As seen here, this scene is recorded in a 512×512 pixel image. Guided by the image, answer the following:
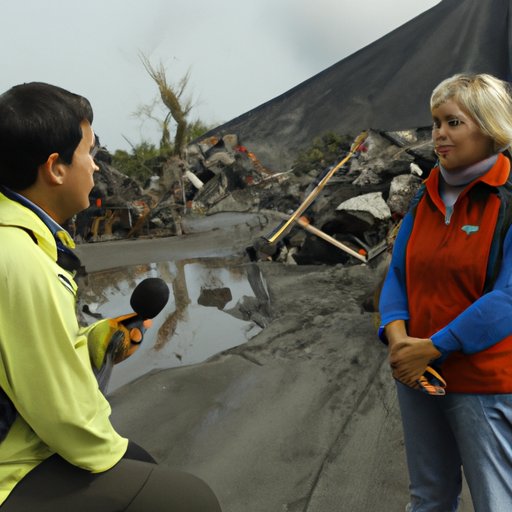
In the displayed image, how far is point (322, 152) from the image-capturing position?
898 centimetres

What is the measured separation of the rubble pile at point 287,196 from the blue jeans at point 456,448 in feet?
14.2

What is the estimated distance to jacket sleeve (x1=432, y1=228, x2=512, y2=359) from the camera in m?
1.06

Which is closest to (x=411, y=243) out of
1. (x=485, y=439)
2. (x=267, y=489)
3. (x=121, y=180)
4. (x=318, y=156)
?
(x=485, y=439)

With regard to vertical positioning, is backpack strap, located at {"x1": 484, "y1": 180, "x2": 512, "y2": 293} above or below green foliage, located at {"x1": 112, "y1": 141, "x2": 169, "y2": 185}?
below

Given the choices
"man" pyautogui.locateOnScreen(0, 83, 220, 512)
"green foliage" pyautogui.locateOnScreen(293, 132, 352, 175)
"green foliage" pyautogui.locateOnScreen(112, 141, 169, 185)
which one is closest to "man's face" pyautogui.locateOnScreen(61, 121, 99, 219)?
"man" pyautogui.locateOnScreen(0, 83, 220, 512)

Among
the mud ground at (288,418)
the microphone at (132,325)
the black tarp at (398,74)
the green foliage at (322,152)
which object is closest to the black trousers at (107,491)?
the microphone at (132,325)

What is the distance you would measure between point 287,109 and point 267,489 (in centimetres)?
841

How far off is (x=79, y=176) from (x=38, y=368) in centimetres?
44

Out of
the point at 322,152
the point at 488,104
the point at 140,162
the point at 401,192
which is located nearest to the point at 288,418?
the point at 488,104

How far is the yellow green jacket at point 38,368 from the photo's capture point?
2.59ft

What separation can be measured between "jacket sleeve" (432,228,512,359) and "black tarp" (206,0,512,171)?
22.9ft

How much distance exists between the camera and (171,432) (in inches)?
96.3

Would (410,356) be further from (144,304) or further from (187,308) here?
(187,308)

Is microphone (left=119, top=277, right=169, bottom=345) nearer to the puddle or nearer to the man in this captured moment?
the man
